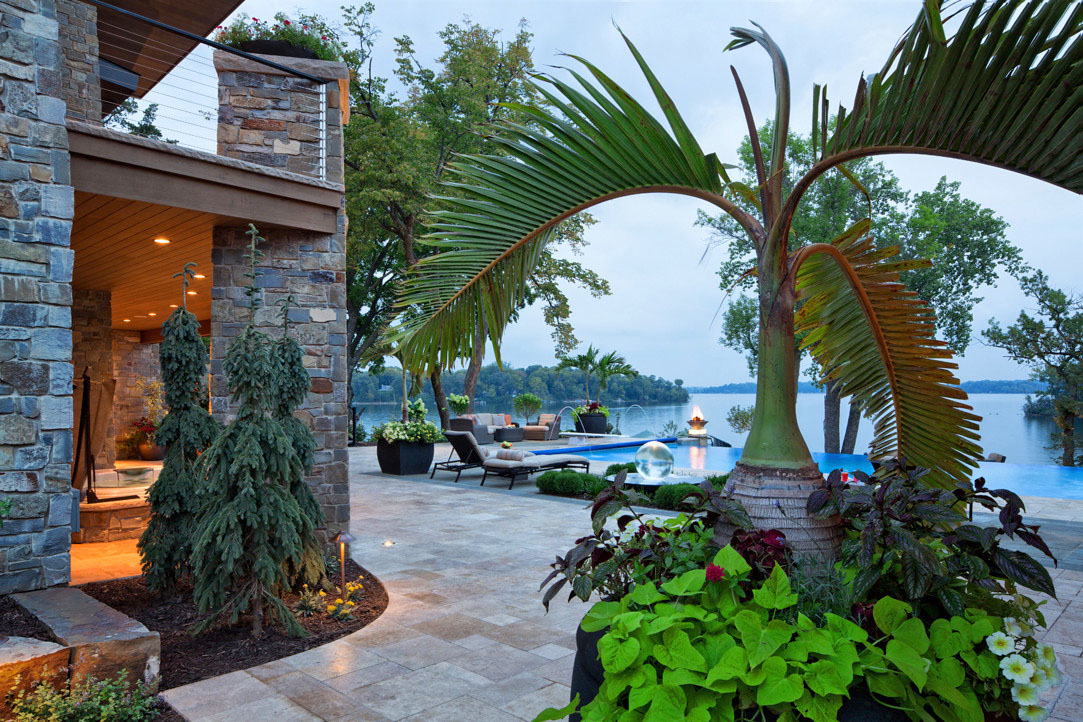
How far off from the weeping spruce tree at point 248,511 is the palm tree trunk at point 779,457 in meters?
2.45

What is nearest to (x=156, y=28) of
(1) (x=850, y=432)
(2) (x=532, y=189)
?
(2) (x=532, y=189)

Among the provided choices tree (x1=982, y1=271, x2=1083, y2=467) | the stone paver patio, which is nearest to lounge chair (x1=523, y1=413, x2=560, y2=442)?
tree (x1=982, y1=271, x2=1083, y2=467)

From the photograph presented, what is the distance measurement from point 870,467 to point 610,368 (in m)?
7.88

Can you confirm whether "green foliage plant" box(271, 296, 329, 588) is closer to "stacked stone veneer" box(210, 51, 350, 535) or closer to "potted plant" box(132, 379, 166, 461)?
"stacked stone veneer" box(210, 51, 350, 535)

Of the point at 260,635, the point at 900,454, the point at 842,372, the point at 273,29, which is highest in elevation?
the point at 273,29

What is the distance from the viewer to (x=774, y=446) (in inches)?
75.2

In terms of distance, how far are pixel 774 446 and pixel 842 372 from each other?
3.26 ft

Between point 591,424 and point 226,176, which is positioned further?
point 591,424

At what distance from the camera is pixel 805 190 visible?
6.29 feet

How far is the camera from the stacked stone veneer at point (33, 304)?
362 cm

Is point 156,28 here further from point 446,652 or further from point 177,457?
point 446,652

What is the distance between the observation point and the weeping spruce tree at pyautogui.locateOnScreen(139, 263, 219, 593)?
400 cm

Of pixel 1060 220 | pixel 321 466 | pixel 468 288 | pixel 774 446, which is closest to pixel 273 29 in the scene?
pixel 321 466

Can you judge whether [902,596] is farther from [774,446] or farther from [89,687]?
[89,687]
